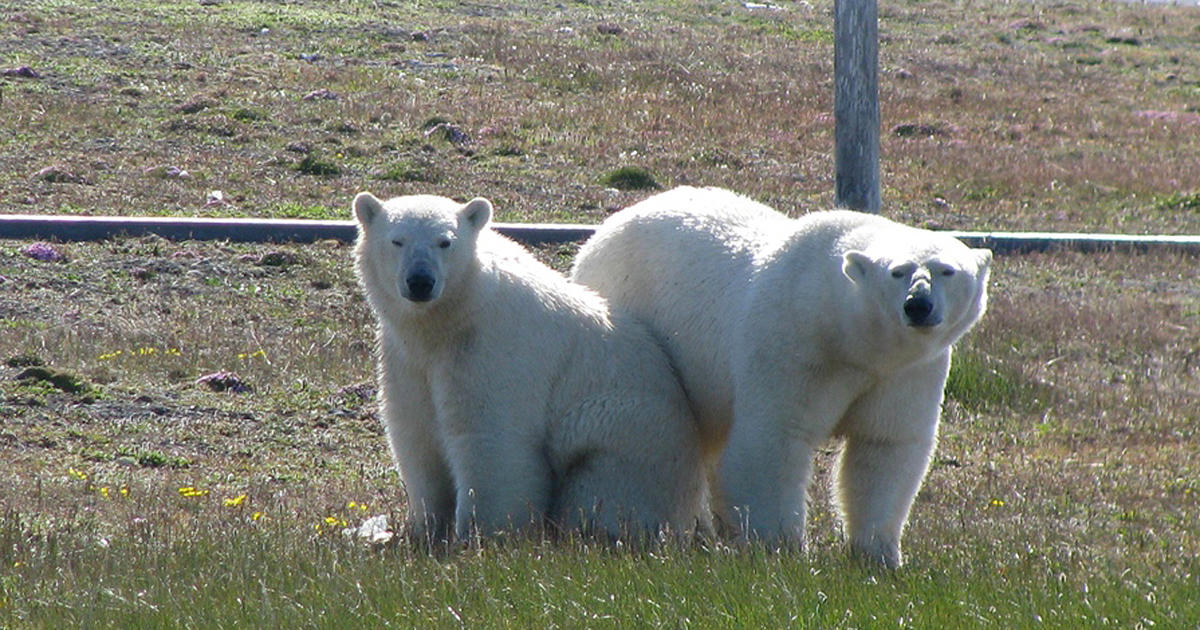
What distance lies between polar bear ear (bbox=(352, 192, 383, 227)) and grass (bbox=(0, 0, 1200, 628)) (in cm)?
146

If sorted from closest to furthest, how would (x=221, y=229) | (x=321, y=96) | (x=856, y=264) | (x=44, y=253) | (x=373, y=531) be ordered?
(x=856, y=264)
(x=373, y=531)
(x=44, y=253)
(x=221, y=229)
(x=321, y=96)

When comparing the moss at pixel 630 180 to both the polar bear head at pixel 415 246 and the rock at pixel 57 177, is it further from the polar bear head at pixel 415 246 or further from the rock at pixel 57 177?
the polar bear head at pixel 415 246

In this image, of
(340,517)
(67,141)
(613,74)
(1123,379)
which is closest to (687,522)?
(340,517)

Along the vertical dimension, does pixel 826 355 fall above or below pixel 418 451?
above

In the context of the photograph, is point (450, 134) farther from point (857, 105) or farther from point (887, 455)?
point (887, 455)

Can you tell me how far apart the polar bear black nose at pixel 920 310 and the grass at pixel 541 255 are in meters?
1.00

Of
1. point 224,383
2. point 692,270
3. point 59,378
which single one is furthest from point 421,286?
point 59,378

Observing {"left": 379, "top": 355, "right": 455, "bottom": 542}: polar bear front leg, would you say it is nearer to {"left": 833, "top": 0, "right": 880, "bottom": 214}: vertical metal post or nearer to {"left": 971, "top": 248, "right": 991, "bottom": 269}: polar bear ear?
{"left": 971, "top": 248, "right": 991, "bottom": 269}: polar bear ear

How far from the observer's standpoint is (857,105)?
1155 centimetres

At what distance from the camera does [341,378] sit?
10578 mm

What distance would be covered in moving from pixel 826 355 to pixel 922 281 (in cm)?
70

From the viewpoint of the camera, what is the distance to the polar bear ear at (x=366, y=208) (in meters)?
6.91

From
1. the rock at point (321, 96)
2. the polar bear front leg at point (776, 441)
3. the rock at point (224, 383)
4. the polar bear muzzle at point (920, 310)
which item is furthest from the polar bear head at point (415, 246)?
the rock at point (321, 96)

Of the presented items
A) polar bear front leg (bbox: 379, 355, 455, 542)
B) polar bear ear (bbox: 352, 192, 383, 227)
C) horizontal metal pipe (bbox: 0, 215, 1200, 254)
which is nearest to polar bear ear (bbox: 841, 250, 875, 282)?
polar bear front leg (bbox: 379, 355, 455, 542)
